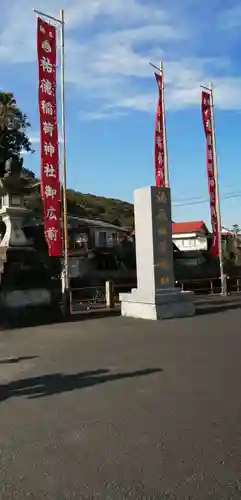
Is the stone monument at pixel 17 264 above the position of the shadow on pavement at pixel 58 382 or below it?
above

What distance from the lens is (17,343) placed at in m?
9.23

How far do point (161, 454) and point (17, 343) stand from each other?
6122 mm

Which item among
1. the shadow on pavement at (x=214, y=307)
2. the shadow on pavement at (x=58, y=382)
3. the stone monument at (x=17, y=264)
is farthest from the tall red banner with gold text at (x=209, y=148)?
the shadow on pavement at (x=58, y=382)

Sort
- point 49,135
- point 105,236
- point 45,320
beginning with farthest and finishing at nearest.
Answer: point 105,236 < point 49,135 < point 45,320

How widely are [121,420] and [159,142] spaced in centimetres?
1414

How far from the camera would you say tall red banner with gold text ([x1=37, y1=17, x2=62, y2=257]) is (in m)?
13.0

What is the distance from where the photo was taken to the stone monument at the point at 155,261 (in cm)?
1254

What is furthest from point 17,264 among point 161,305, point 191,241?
point 191,241

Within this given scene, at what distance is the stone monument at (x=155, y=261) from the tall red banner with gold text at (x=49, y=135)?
234 centimetres

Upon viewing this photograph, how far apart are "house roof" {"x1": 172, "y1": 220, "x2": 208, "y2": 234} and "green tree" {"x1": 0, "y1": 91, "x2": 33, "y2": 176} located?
77.7 ft

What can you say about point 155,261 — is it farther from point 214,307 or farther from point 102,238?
point 102,238

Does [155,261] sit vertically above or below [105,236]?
below

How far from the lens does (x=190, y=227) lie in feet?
174

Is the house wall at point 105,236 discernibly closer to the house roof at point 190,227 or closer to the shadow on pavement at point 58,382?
the house roof at point 190,227
